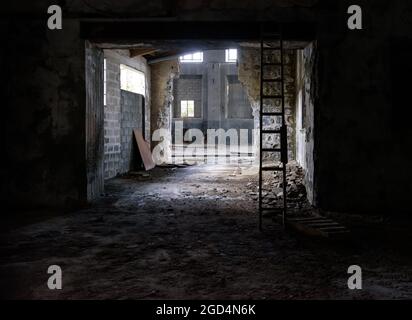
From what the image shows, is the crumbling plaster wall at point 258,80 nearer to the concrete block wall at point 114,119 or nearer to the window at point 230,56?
the concrete block wall at point 114,119

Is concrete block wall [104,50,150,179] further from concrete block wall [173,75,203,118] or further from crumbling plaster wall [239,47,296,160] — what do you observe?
concrete block wall [173,75,203,118]

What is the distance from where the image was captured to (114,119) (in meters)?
10.9

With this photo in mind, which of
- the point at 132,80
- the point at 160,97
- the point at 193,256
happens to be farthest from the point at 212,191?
the point at 160,97

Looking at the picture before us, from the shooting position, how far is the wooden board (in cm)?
1260

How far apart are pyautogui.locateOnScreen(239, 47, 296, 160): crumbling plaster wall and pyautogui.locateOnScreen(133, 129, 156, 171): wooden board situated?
3664 mm

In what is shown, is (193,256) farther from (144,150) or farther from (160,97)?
(160,97)

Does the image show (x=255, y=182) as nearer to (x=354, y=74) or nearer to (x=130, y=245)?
(x=354, y=74)

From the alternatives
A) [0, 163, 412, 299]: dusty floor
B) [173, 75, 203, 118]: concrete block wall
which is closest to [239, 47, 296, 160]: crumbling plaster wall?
[0, 163, 412, 299]: dusty floor

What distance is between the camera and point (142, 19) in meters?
6.63

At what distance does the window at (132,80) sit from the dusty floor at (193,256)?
5.99 meters

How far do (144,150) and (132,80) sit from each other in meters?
2.21

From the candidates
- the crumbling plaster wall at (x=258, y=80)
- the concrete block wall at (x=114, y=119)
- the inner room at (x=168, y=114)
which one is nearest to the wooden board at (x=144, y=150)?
the inner room at (x=168, y=114)

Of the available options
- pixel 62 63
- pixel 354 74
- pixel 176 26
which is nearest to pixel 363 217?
pixel 354 74

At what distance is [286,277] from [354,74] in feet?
13.4
